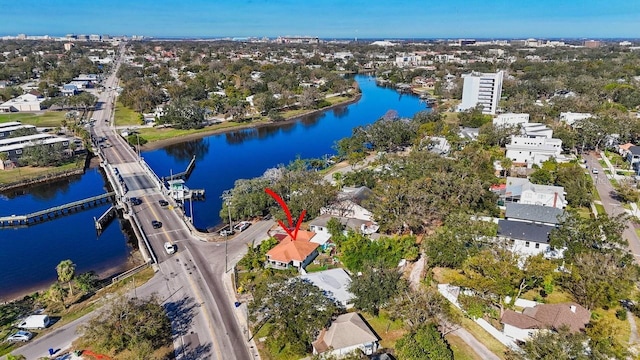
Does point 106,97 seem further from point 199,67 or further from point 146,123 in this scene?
point 199,67

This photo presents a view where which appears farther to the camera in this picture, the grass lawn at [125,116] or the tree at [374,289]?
the grass lawn at [125,116]

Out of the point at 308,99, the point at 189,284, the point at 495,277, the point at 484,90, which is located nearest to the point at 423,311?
the point at 495,277

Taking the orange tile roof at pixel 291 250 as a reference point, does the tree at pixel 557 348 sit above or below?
above

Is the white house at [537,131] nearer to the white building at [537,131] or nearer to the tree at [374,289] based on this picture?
the white building at [537,131]

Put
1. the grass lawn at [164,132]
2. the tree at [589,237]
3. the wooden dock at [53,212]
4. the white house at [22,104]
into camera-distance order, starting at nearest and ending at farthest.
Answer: the tree at [589,237]
the wooden dock at [53,212]
the grass lawn at [164,132]
the white house at [22,104]

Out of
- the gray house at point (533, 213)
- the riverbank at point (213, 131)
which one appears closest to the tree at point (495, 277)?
the gray house at point (533, 213)

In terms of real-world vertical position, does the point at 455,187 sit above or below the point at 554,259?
above

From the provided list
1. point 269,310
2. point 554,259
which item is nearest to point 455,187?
point 554,259

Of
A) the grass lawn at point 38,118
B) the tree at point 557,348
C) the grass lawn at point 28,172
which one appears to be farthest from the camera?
the grass lawn at point 38,118
